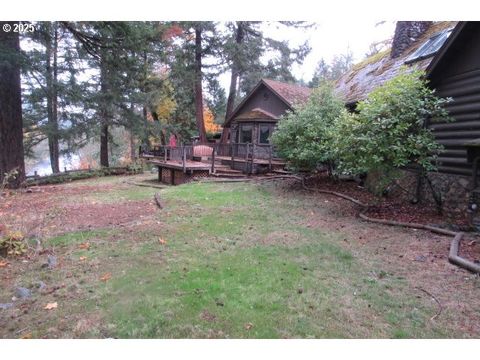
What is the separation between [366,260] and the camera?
17.1ft

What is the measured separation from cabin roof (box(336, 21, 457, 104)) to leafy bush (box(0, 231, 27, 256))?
38.5 ft

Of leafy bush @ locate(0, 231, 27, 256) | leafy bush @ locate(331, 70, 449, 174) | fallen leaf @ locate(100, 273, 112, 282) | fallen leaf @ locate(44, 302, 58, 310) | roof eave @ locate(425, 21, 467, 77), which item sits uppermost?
roof eave @ locate(425, 21, 467, 77)

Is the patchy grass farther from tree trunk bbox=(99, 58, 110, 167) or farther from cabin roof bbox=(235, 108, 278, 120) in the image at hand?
cabin roof bbox=(235, 108, 278, 120)

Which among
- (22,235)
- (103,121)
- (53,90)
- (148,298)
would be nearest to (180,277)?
(148,298)

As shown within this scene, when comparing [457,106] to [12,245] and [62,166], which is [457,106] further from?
[62,166]

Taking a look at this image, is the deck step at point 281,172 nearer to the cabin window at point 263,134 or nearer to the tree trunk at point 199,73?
the cabin window at point 263,134

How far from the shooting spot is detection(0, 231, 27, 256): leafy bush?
207 inches

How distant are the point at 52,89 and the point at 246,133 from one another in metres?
11.8

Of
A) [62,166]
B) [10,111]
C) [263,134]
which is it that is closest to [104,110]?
[10,111]

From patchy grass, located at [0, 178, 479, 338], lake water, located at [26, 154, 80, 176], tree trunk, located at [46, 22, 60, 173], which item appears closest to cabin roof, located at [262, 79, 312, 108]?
tree trunk, located at [46, 22, 60, 173]

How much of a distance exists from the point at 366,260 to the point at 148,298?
10.6 feet

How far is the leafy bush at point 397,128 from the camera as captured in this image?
7.52 m

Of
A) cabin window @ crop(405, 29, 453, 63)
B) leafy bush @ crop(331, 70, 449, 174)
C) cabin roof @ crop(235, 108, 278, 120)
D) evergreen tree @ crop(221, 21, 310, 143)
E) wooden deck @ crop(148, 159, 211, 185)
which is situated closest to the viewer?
leafy bush @ crop(331, 70, 449, 174)
